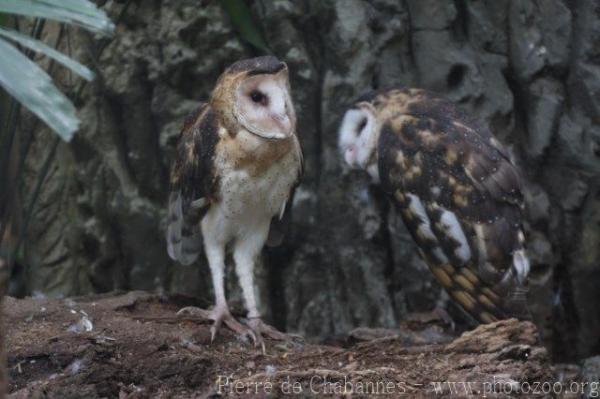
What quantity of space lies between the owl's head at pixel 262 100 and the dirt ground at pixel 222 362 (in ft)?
2.40

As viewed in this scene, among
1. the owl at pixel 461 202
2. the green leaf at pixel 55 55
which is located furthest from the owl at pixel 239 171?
the green leaf at pixel 55 55

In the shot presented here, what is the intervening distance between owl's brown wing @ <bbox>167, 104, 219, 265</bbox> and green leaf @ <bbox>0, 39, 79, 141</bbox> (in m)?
1.28

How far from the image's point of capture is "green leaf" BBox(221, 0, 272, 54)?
4164mm

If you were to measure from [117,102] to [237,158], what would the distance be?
4.75 ft

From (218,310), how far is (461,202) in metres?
1.01

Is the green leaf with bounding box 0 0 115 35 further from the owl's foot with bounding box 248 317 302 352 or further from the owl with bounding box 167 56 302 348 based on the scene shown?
the owl's foot with bounding box 248 317 302 352

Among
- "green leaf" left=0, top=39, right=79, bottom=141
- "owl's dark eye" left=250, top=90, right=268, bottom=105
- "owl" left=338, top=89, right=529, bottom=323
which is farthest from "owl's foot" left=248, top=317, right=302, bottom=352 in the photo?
"green leaf" left=0, top=39, right=79, bottom=141

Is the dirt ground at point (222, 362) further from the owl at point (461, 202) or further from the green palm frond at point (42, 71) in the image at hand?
the green palm frond at point (42, 71)

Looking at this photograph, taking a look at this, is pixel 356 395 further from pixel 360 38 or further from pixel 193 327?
pixel 360 38

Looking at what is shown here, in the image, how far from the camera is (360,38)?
4402mm

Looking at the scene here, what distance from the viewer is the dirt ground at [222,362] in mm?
2908

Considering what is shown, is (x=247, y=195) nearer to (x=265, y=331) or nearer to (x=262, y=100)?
(x=262, y=100)

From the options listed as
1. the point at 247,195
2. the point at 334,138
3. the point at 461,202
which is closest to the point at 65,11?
the point at 247,195

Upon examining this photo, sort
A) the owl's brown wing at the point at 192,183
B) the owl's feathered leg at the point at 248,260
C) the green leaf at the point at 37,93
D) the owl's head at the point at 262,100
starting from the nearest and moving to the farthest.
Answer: the green leaf at the point at 37,93 → the owl's head at the point at 262,100 → the owl's brown wing at the point at 192,183 → the owl's feathered leg at the point at 248,260
